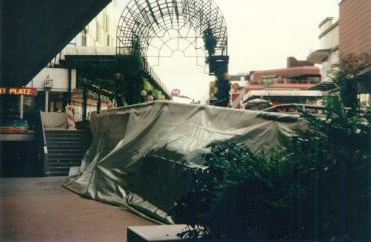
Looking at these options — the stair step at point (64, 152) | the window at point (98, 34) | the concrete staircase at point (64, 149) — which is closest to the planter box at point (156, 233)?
the concrete staircase at point (64, 149)

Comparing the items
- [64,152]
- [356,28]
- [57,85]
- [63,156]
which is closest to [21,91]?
[57,85]

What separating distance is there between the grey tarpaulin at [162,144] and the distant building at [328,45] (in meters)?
32.3

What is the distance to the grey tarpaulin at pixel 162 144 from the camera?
330 inches

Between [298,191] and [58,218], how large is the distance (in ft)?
21.2

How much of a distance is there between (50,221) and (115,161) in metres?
3.00

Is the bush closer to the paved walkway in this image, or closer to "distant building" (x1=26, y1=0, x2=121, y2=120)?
the paved walkway

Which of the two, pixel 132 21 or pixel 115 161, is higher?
pixel 132 21

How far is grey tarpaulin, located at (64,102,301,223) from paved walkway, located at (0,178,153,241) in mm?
439

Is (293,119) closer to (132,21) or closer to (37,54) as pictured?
(37,54)

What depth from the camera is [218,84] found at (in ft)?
70.4

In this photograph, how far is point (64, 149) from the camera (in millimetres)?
22031

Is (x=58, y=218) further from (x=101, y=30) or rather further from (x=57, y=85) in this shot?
(x=101, y=30)

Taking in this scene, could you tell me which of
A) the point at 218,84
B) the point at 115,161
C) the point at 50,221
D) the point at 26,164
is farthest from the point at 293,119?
the point at 26,164

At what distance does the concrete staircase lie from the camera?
20938 mm
